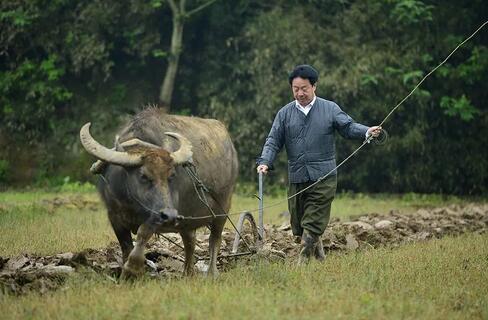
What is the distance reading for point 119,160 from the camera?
26.1 ft

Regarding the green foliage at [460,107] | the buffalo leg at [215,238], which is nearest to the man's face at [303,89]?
the buffalo leg at [215,238]

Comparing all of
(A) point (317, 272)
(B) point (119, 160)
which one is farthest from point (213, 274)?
(B) point (119, 160)

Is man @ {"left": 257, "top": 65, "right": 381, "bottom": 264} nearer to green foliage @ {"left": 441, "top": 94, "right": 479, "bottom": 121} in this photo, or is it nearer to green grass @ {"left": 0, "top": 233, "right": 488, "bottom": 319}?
green grass @ {"left": 0, "top": 233, "right": 488, "bottom": 319}

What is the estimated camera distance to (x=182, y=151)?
8.24m

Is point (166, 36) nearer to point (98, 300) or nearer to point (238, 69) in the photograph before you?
point (238, 69)

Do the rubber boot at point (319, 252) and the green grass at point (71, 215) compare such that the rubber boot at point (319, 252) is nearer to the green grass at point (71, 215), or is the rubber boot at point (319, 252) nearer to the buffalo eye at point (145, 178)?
the green grass at point (71, 215)

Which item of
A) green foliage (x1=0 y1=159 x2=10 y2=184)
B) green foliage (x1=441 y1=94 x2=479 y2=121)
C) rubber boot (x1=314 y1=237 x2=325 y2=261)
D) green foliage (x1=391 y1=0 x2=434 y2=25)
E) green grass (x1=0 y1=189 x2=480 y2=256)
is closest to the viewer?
rubber boot (x1=314 y1=237 x2=325 y2=261)

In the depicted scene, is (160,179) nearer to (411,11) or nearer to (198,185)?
(198,185)

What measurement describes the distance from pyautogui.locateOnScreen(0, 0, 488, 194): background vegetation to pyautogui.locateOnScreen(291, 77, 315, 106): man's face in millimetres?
12316

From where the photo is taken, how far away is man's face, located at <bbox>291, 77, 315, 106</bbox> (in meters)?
9.59

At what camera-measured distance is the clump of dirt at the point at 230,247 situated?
799 centimetres

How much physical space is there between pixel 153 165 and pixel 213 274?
4.89 feet

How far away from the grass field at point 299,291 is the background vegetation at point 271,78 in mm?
11299

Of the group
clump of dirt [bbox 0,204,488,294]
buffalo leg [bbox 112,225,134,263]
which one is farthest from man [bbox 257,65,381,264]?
buffalo leg [bbox 112,225,134,263]
